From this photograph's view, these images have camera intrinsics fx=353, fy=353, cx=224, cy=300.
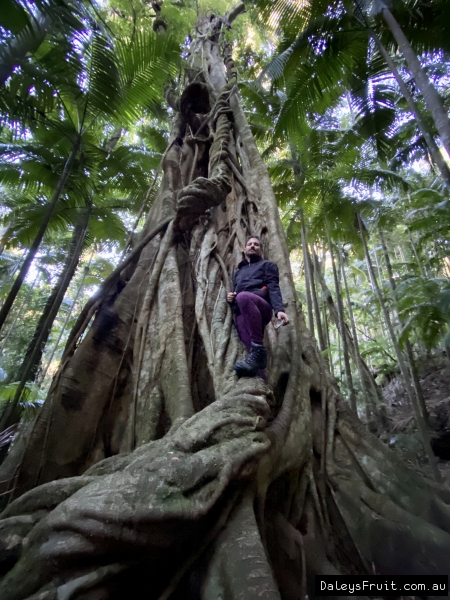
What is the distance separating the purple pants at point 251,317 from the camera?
2.52 metres

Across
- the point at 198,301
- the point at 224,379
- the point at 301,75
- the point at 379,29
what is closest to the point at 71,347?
the point at 198,301

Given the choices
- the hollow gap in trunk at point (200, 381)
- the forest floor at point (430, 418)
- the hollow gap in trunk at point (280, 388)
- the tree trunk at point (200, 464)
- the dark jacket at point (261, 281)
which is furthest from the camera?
the forest floor at point (430, 418)

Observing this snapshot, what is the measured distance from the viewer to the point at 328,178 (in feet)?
19.8

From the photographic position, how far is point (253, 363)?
2270mm

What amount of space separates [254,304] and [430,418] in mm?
4936

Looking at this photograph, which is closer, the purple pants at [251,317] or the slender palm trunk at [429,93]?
the slender palm trunk at [429,93]

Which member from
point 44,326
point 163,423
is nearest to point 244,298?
point 163,423

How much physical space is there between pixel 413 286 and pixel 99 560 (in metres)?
5.76

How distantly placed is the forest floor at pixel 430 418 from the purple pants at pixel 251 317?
2.13 m

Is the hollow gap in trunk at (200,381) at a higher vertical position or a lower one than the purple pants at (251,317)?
lower

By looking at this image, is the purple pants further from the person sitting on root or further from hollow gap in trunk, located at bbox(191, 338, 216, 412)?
hollow gap in trunk, located at bbox(191, 338, 216, 412)

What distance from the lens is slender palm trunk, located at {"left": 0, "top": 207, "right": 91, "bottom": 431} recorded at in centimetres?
270

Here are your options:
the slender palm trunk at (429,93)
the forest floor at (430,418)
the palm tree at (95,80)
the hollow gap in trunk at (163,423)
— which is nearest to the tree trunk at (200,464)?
the hollow gap in trunk at (163,423)

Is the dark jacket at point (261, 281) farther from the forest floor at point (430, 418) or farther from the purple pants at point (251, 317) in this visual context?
the forest floor at point (430, 418)
